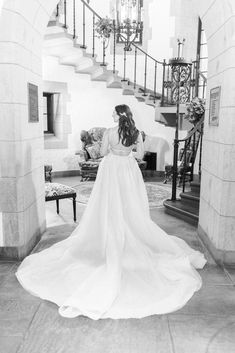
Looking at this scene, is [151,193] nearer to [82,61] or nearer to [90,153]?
[90,153]

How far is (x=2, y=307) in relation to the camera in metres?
2.72

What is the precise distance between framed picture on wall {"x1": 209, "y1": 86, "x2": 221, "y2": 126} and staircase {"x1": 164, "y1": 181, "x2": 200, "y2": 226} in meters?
1.61

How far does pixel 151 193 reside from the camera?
23.1 feet

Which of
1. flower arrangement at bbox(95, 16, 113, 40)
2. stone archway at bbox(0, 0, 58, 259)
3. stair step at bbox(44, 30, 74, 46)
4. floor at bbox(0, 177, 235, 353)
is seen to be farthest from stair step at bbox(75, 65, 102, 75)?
floor at bbox(0, 177, 235, 353)

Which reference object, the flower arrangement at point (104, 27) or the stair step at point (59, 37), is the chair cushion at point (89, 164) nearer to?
the stair step at point (59, 37)

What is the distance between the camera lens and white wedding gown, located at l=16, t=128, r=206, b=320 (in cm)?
269

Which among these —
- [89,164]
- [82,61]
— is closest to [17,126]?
[89,164]

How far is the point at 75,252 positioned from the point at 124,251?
1.57ft

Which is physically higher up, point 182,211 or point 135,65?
point 135,65

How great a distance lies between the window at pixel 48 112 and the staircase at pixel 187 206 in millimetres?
4270

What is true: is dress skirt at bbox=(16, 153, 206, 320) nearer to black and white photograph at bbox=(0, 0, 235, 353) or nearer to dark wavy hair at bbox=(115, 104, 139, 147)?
black and white photograph at bbox=(0, 0, 235, 353)

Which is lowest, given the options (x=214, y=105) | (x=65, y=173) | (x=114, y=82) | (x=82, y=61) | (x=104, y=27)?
(x=65, y=173)

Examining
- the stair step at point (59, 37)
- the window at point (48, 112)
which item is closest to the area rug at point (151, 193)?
the window at point (48, 112)

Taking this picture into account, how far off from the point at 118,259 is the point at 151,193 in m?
4.03
